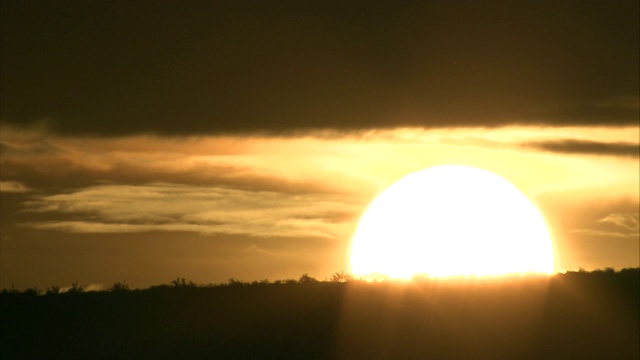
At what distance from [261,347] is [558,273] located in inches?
237

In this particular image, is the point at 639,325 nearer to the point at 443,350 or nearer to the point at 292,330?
the point at 443,350

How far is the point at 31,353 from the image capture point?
1016 inches

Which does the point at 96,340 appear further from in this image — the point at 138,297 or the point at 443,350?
the point at 443,350

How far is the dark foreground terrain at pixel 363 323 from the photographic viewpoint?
77.3 ft

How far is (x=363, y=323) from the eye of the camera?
78.3 feet

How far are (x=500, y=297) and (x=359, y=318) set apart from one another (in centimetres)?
276

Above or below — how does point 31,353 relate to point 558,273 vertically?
below

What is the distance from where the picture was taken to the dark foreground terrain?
77.3 ft

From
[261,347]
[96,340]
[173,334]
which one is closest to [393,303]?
[261,347]

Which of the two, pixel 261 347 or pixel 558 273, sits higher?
pixel 558 273

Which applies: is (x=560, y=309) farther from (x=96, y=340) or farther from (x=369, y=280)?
(x=96, y=340)

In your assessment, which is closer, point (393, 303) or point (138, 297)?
point (393, 303)

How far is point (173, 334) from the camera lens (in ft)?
82.4

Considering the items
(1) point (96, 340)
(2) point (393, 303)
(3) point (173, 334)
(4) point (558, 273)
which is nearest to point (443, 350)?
(2) point (393, 303)
